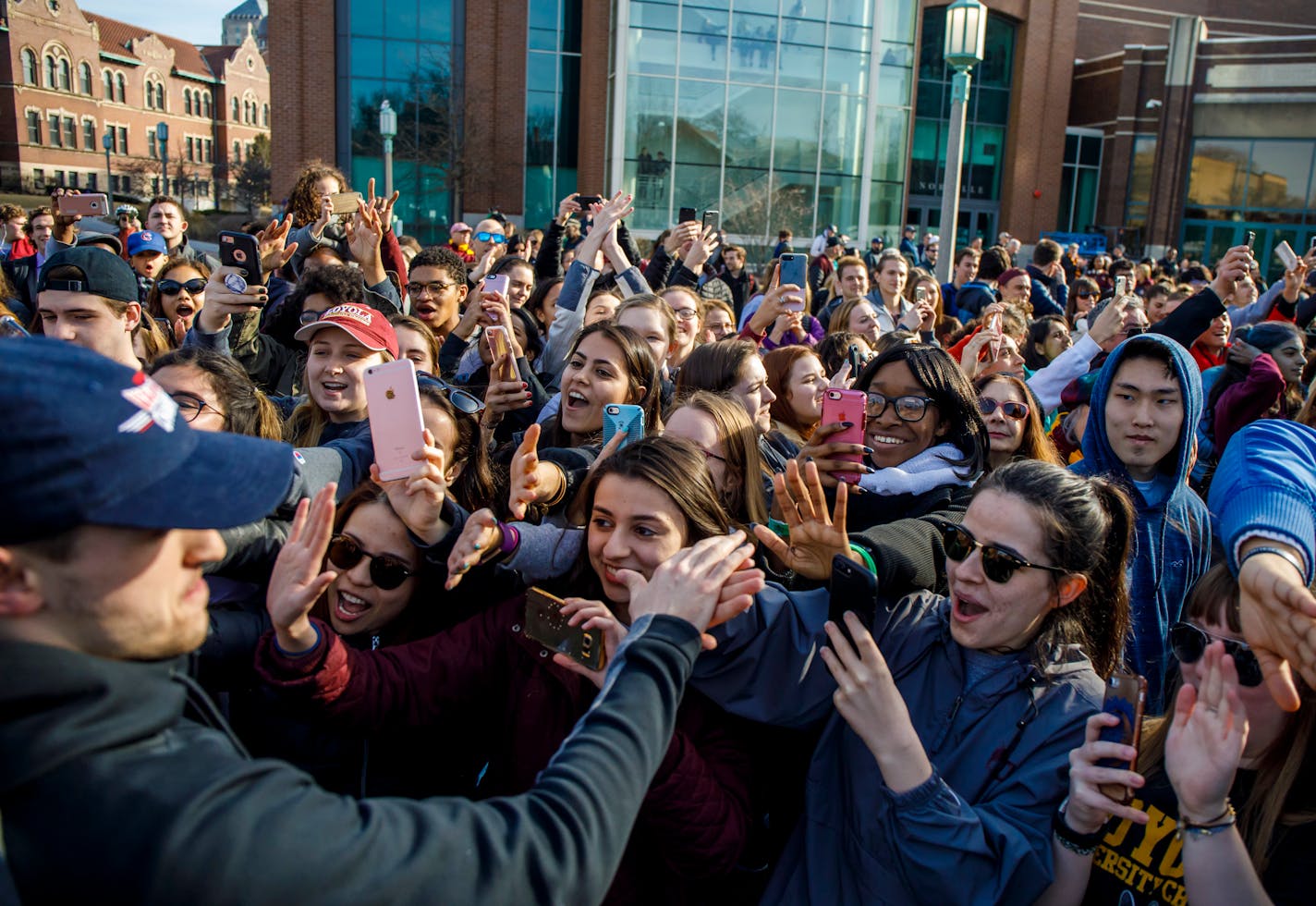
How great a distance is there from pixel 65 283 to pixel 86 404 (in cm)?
303

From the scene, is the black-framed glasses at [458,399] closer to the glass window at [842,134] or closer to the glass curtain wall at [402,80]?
the glass window at [842,134]

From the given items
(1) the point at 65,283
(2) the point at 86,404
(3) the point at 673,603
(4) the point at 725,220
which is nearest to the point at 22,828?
(2) the point at 86,404

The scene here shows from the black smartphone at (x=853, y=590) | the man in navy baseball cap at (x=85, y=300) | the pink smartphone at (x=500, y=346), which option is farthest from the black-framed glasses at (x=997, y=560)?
the man in navy baseball cap at (x=85, y=300)

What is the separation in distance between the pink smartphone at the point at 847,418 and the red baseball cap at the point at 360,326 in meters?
1.86

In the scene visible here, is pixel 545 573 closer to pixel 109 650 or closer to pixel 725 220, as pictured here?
pixel 109 650

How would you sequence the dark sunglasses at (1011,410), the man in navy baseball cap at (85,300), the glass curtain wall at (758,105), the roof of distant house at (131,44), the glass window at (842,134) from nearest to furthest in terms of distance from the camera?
the man in navy baseball cap at (85,300), the dark sunglasses at (1011,410), the glass curtain wall at (758,105), the glass window at (842,134), the roof of distant house at (131,44)

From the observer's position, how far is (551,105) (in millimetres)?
27297

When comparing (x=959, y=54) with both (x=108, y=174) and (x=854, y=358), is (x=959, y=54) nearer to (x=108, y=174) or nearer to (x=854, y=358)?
(x=854, y=358)

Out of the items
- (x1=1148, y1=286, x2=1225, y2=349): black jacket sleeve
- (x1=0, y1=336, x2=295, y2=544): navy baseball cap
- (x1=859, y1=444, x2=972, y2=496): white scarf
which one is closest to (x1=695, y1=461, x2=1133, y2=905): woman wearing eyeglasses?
(x1=859, y1=444, x2=972, y2=496): white scarf

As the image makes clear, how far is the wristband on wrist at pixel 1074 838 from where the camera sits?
193 centimetres

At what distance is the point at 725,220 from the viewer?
25453 mm

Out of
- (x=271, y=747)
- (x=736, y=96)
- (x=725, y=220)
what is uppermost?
(x=736, y=96)

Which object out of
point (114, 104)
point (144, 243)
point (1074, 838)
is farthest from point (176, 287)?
point (114, 104)

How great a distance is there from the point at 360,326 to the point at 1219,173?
113 ft
